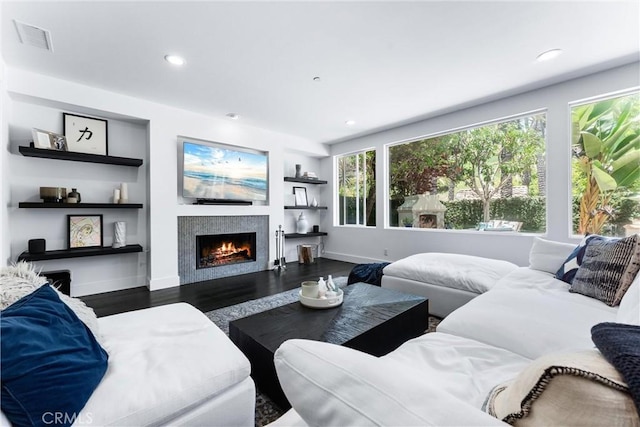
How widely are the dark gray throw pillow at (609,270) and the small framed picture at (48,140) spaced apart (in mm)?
5044

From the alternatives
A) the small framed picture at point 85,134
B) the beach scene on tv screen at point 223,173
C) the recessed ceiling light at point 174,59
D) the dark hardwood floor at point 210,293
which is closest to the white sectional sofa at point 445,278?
the dark hardwood floor at point 210,293

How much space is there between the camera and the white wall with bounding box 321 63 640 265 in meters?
2.99

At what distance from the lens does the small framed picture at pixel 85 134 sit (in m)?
3.21

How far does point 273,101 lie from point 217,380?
10.7ft

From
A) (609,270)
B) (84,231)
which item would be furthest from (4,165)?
(609,270)

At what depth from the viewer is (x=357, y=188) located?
5559 millimetres

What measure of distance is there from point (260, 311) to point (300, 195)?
3276mm

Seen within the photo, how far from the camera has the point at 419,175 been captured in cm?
462

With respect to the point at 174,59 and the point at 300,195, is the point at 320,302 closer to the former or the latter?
the point at 174,59

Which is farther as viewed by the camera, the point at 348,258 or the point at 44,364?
the point at 348,258

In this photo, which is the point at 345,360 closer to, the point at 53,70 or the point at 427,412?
the point at 427,412

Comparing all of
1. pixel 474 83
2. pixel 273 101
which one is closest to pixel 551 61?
pixel 474 83

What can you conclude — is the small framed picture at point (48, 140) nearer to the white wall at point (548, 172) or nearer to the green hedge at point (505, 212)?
the white wall at point (548, 172)

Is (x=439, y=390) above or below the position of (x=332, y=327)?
above
